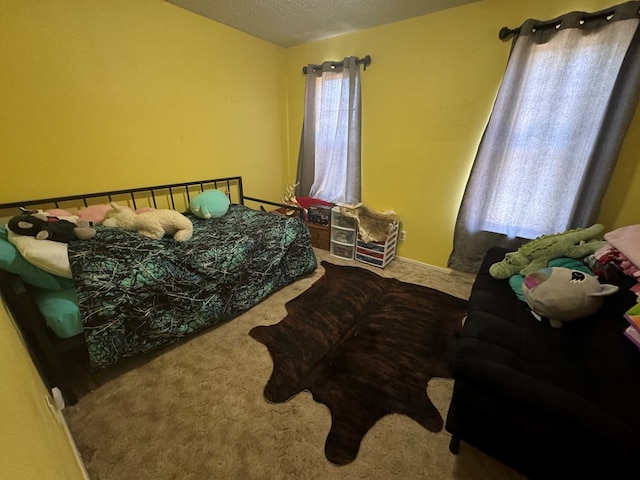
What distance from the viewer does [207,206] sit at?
7.88 feet

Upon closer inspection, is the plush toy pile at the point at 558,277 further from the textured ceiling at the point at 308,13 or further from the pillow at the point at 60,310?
the pillow at the point at 60,310

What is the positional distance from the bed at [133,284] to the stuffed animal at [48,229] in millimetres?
48

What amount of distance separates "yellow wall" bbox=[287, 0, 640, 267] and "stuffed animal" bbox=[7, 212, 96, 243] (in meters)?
2.39

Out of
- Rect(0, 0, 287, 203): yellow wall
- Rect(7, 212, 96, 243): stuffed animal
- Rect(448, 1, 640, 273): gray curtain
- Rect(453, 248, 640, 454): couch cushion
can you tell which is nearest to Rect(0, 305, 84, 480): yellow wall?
Rect(7, 212, 96, 243): stuffed animal

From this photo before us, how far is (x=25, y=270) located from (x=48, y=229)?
27 cm

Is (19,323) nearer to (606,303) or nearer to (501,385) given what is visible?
(501,385)

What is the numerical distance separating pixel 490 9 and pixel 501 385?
2.52 metres

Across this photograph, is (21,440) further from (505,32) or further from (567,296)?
(505,32)

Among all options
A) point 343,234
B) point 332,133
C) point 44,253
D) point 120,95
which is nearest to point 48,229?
point 44,253

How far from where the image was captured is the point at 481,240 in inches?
93.4

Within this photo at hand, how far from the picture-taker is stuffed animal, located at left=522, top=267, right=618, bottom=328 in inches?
46.6

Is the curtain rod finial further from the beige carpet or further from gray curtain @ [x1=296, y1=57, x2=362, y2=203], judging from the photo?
the beige carpet

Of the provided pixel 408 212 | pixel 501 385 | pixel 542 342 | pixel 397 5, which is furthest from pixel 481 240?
pixel 397 5

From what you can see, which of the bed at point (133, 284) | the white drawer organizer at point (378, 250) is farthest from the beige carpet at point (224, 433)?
the white drawer organizer at point (378, 250)
